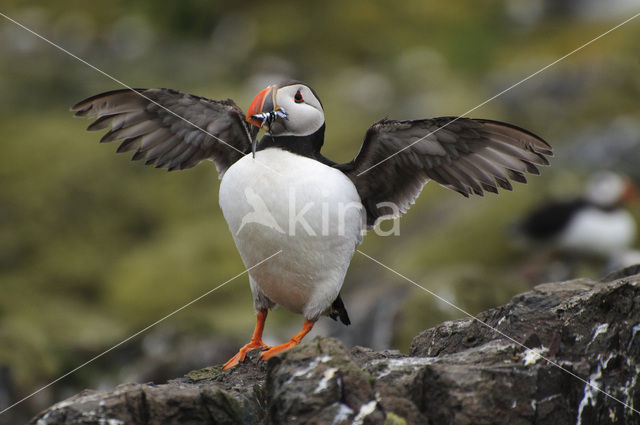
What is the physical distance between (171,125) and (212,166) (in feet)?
33.7

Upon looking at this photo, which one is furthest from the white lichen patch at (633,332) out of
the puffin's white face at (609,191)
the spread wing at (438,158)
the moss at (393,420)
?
the puffin's white face at (609,191)

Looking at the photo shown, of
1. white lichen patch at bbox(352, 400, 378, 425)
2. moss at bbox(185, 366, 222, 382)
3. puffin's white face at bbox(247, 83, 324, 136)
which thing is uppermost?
puffin's white face at bbox(247, 83, 324, 136)

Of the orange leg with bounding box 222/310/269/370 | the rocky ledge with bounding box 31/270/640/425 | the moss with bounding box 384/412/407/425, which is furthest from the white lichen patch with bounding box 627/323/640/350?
the orange leg with bounding box 222/310/269/370

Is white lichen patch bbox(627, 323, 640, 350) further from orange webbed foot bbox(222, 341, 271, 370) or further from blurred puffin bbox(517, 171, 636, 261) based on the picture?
blurred puffin bbox(517, 171, 636, 261)

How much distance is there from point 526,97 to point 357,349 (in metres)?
18.0

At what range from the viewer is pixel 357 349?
5.58 m

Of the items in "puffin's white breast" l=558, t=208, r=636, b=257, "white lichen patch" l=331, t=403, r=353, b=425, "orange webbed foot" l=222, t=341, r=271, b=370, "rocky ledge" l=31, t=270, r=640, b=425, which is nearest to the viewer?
"white lichen patch" l=331, t=403, r=353, b=425

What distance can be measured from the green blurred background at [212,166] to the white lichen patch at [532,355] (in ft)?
14.2

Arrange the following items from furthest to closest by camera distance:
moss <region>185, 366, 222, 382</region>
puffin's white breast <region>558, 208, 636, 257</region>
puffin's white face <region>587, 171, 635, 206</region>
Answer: puffin's white face <region>587, 171, 635, 206</region>
puffin's white breast <region>558, 208, 636, 257</region>
moss <region>185, 366, 222, 382</region>

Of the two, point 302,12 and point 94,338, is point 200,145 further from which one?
point 302,12

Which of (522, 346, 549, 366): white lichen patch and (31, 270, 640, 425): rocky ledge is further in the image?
(522, 346, 549, 366): white lichen patch

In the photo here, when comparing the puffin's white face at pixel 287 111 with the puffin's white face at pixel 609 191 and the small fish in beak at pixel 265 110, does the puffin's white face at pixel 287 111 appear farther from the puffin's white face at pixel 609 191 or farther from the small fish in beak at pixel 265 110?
the puffin's white face at pixel 609 191

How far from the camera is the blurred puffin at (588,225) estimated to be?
1291cm

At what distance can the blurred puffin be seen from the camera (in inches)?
508
